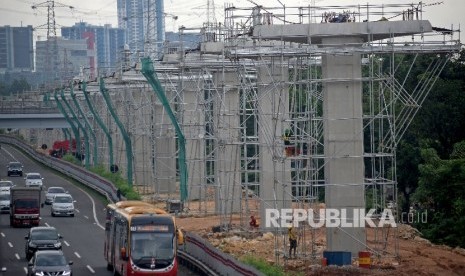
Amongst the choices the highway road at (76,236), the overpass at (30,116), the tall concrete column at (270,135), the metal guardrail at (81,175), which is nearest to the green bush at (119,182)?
the metal guardrail at (81,175)

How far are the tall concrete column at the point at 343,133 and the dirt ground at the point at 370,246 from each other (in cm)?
144

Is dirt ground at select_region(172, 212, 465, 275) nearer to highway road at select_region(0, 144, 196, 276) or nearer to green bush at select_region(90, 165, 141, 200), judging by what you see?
highway road at select_region(0, 144, 196, 276)

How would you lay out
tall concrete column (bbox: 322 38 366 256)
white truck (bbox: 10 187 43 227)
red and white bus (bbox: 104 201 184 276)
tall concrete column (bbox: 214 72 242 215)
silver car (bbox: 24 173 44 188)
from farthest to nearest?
silver car (bbox: 24 173 44 188), white truck (bbox: 10 187 43 227), tall concrete column (bbox: 214 72 242 215), tall concrete column (bbox: 322 38 366 256), red and white bus (bbox: 104 201 184 276)

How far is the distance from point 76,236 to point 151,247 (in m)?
17.2

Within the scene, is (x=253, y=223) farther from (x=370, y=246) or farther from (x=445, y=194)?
(x=370, y=246)

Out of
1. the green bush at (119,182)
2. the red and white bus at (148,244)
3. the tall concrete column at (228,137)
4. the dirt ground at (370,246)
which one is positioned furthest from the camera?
the green bush at (119,182)

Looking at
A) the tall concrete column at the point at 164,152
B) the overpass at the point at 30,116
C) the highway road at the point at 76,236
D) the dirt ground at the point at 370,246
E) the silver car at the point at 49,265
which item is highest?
the overpass at the point at 30,116

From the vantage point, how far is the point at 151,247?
33.4 m

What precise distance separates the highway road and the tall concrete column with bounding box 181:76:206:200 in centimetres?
507

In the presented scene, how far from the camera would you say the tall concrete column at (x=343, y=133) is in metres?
36.3

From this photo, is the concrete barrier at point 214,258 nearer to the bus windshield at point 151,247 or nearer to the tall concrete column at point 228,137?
the bus windshield at point 151,247

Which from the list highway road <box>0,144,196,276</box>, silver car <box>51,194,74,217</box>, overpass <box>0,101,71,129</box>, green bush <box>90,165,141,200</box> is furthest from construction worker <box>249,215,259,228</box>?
overpass <box>0,101,71,129</box>

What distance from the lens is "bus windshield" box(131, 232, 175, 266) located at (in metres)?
33.2

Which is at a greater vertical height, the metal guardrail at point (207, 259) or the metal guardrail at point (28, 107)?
the metal guardrail at point (28, 107)
